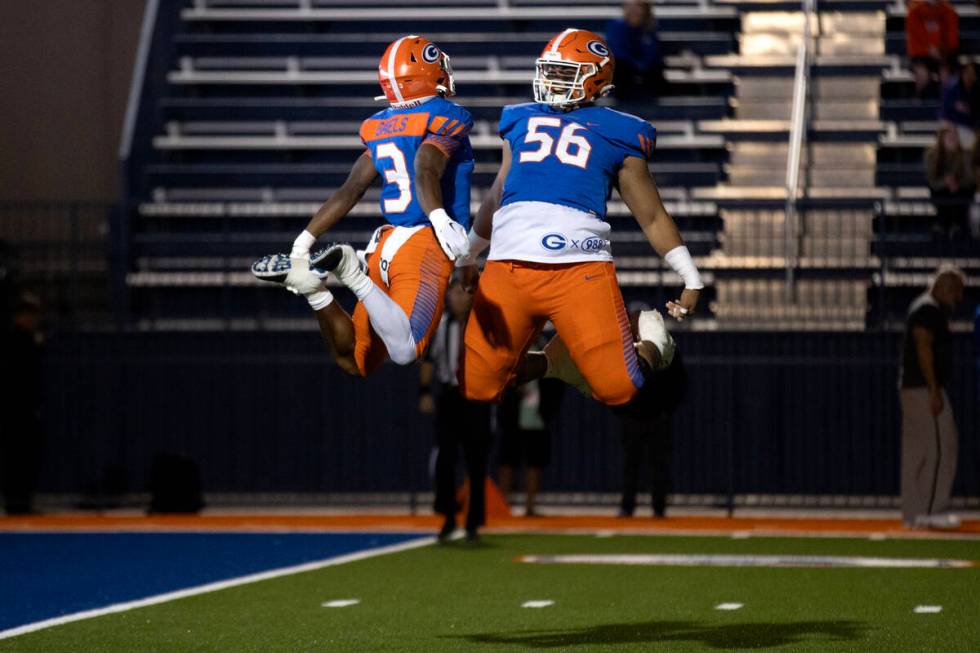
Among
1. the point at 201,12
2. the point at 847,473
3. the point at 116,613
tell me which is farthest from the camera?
the point at 201,12

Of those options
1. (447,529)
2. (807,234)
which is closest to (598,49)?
(447,529)

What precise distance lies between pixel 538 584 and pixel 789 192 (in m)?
7.08

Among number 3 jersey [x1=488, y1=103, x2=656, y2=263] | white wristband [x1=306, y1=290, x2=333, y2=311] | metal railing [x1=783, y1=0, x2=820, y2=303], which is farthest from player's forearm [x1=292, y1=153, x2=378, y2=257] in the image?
metal railing [x1=783, y1=0, x2=820, y2=303]

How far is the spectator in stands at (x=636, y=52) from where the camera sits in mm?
17516

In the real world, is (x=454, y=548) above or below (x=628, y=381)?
below

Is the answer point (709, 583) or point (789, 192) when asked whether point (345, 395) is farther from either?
point (709, 583)

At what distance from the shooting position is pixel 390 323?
777 centimetres

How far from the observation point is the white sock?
7.76 m

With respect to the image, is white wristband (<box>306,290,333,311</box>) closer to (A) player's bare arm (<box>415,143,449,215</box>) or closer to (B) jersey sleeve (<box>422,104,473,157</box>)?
(A) player's bare arm (<box>415,143,449,215</box>)

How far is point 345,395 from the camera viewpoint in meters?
16.3

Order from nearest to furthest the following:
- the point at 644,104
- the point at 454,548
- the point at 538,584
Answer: the point at 538,584, the point at 454,548, the point at 644,104

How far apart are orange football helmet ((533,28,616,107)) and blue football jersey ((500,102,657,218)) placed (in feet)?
0.23

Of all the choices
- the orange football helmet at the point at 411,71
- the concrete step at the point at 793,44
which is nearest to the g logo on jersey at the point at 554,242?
the orange football helmet at the point at 411,71

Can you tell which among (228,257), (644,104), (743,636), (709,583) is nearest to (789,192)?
(644,104)
